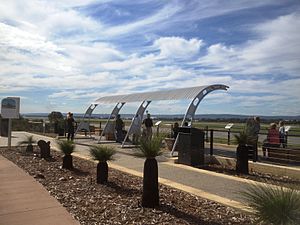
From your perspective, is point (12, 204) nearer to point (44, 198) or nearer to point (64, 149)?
point (44, 198)

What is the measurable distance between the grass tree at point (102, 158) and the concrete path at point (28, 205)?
4.46 ft

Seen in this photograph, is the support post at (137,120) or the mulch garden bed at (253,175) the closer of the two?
the mulch garden bed at (253,175)

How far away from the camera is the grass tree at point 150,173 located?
691cm

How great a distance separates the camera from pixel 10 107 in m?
18.4

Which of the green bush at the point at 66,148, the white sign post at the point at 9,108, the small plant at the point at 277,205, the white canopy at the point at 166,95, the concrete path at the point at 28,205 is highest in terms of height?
the white canopy at the point at 166,95

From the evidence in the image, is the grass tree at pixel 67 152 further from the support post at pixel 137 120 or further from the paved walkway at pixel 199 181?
the support post at pixel 137 120

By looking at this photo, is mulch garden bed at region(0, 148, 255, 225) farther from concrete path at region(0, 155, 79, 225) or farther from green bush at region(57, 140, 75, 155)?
green bush at region(57, 140, 75, 155)

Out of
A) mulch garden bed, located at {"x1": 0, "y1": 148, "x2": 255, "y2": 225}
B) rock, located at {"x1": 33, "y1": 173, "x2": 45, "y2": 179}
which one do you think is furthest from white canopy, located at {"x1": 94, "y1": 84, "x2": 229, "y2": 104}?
rock, located at {"x1": 33, "y1": 173, "x2": 45, "y2": 179}

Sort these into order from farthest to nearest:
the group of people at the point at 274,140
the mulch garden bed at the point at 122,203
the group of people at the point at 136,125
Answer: the group of people at the point at 136,125 < the group of people at the point at 274,140 < the mulch garden bed at the point at 122,203

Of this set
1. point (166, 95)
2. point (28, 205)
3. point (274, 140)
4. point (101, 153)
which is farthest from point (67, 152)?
point (274, 140)

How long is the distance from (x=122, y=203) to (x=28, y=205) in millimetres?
1737

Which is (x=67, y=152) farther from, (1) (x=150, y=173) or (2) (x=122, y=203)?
(1) (x=150, y=173)

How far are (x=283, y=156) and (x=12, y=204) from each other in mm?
9863

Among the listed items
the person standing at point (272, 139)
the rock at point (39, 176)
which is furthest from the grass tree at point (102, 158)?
the person standing at point (272, 139)
